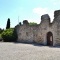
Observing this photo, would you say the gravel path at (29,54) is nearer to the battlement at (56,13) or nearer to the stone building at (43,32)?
the stone building at (43,32)

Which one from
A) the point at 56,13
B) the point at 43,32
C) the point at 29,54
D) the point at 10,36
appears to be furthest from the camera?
the point at 10,36

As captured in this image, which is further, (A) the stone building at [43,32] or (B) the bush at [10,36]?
(B) the bush at [10,36]

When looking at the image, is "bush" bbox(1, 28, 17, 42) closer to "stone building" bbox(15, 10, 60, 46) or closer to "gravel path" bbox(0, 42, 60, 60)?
"stone building" bbox(15, 10, 60, 46)

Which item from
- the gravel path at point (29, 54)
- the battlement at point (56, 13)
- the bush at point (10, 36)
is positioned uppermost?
the battlement at point (56, 13)

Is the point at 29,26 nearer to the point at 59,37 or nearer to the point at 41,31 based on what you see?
the point at 41,31

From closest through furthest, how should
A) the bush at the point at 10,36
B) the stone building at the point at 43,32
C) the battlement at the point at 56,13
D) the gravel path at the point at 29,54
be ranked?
the gravel path at the point at 29,54 < the battlement at the point at 56,13 < the stone building at the point at 43,32 < the bush at the point at 10,36

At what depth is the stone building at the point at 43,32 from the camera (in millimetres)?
19266

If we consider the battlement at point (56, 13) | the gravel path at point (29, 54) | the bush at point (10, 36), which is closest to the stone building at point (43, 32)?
the battlement at point (56, 13)

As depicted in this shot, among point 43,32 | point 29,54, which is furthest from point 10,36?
point 29,54

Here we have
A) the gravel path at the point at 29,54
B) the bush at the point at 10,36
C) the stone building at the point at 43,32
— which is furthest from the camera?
the bush at the point at 10,36

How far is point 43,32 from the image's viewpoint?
68.9ft

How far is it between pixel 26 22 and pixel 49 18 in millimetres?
4955

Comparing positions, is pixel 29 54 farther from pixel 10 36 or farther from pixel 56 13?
pixel 10 36

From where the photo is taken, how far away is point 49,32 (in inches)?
819
